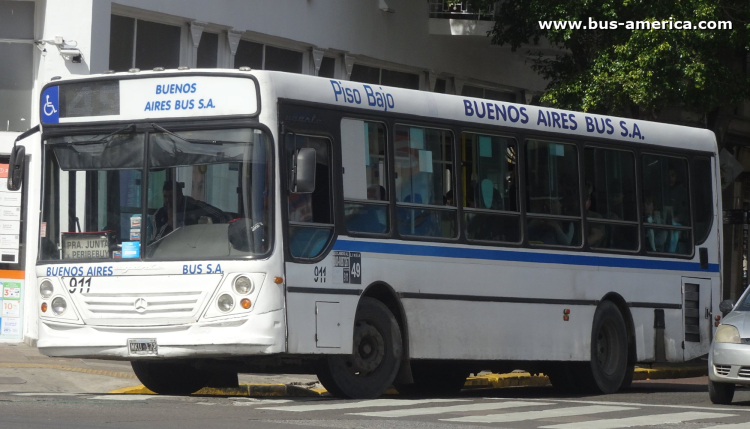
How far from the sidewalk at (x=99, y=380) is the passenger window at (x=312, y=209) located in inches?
139

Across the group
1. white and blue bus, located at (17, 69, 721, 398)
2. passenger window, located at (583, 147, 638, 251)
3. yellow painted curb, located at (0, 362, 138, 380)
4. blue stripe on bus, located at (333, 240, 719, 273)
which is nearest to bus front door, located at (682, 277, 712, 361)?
blue stripe on bus, located at (333, 240, 719, 273)

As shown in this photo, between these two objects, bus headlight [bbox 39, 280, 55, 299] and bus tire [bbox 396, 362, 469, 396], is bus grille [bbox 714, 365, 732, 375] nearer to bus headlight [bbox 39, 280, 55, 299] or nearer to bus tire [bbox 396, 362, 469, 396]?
bus tire [bbox 396, 362, 469, 396]

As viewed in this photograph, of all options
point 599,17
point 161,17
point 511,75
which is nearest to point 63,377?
point 161,17

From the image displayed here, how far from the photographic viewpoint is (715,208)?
16.5m

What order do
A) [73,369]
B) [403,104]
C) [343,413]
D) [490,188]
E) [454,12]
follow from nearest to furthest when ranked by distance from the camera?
[343,413]
[403,104]
[490,188]
[73,369]
[454,12]

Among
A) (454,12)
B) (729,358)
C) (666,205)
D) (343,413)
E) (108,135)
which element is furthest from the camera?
(454,12)

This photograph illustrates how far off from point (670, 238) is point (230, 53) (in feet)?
27.2

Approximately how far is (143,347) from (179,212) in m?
1.20

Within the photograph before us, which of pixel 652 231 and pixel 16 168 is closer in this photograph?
pixel 16 168

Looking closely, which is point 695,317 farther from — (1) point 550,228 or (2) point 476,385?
(2) point 476,385

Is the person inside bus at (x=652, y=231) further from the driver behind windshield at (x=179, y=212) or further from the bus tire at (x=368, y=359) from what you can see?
the driver behind windshield at (x=179, y=212)

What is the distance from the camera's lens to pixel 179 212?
1129 cm

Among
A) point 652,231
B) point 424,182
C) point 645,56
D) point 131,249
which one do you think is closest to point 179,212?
point 131,249

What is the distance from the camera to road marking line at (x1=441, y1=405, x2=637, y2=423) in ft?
33.2
